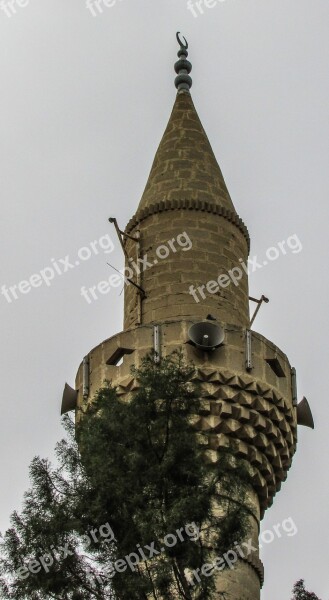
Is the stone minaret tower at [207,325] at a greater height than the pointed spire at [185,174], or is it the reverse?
the pointed spire at [185,174]

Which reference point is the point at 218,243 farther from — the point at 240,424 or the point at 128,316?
the point at 240,424

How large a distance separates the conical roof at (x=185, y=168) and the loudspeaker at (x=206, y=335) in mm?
2235

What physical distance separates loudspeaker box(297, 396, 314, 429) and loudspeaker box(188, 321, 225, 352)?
55.7 inches

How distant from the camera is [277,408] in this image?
1501 cm

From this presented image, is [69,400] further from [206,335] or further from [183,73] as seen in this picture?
[183,73]

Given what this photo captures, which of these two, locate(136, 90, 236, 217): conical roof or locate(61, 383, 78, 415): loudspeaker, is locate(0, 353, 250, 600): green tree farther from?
locate(136, 90, 236, 217): conical roof

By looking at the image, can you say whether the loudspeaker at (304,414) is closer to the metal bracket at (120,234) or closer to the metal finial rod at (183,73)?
the metal bracket at (120,234)

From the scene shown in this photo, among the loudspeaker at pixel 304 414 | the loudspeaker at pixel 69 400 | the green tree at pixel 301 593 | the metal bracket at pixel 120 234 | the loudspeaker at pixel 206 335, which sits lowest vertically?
the green tree at pixel 301 593

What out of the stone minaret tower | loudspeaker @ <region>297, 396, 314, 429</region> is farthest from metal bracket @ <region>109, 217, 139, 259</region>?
loudspeaker @ <region>297, 396, 314, 429</region>

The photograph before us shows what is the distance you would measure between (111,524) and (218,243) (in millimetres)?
5257

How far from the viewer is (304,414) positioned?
15.6m

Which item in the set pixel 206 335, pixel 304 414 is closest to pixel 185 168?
pixel 206 335

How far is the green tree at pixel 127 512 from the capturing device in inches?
449

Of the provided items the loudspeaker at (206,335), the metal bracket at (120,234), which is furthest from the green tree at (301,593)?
the metal bracket at (120,234)
